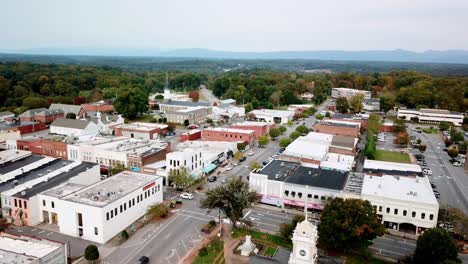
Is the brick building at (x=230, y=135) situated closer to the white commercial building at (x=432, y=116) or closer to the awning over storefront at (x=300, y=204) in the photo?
the awning over storefront at (x=300, y=204)

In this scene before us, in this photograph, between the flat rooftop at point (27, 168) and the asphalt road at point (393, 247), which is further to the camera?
the flat rooftop at point (27, 168)

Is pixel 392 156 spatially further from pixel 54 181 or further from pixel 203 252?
pixel 54 181

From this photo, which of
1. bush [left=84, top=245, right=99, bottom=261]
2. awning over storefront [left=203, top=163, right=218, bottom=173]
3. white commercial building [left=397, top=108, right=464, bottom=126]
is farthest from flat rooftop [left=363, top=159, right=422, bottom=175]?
white commercial building [left=397, top=108, right=464, bottom=126]

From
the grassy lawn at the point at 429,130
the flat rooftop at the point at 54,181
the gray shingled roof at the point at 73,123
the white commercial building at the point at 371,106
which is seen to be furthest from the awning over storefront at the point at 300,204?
the white commercial building at the point at 371,106

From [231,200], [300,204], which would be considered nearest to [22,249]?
[231,200]

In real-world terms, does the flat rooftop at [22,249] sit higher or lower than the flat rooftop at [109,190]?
lower

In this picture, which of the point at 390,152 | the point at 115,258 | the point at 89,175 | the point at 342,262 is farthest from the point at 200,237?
the point at 390,152
